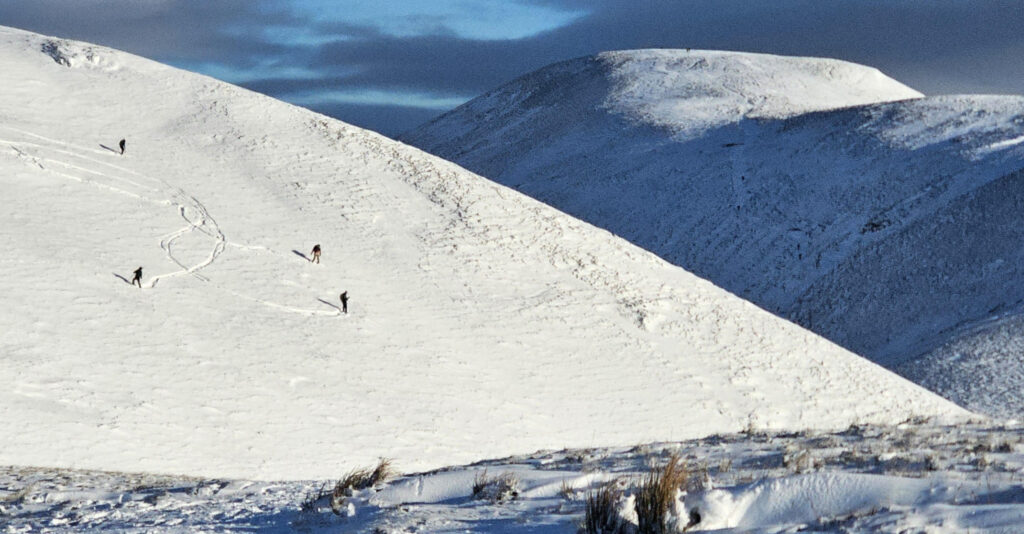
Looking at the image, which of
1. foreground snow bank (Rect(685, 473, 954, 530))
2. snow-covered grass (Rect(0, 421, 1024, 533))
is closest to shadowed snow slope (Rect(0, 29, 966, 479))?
snow-covered grass (Rect(0, 421, 1024, 533))

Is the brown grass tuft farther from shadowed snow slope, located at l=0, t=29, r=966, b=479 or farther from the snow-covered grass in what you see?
shadowed snow slope, located at l=0, t=29, r=966, b=479

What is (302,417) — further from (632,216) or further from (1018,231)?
(632,216)

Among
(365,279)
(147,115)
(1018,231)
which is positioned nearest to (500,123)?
(1018,231)

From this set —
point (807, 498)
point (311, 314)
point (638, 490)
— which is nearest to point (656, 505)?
point (638, 490)

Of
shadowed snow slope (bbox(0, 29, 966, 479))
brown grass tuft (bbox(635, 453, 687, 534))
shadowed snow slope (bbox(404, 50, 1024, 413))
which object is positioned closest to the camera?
brown grass tuft (bbox(635, 453, 687, 534))

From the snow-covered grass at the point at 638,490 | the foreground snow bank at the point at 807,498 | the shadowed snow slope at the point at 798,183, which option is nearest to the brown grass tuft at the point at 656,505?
the snow-covered grass at the point at 638,490

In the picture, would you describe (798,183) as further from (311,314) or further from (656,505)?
(656,505)
